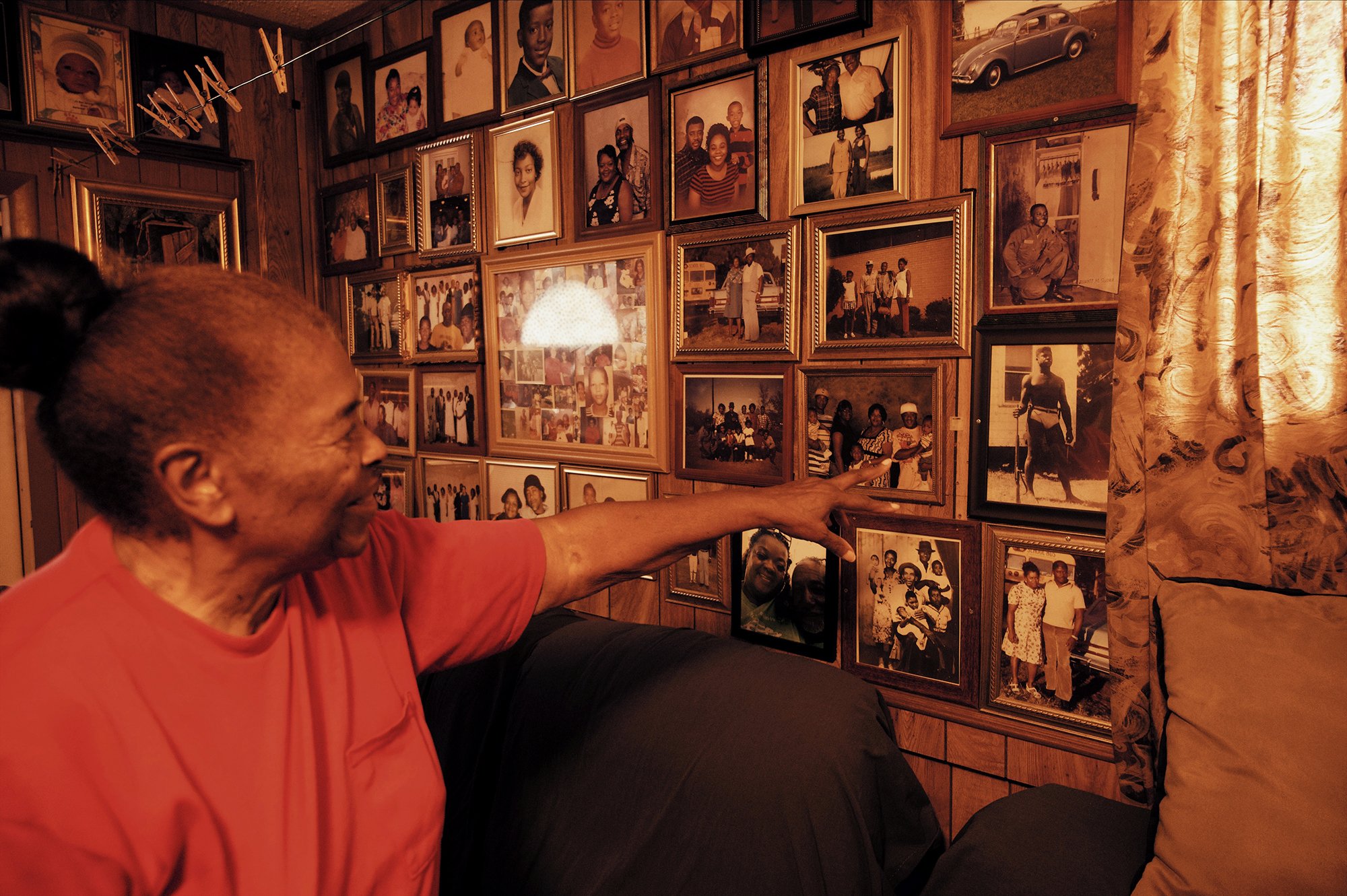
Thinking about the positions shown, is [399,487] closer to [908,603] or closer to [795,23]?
[908,603]

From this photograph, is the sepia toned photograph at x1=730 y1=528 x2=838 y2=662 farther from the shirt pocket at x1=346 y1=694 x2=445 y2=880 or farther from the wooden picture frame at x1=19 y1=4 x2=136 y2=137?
the wooden picture frame at x1=19 y1=4 x2=136 y2=137

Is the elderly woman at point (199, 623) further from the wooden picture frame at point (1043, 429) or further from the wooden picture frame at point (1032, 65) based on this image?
the wooden picture frame at point (1032, 65)

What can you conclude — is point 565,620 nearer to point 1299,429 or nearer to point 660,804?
point 660,804

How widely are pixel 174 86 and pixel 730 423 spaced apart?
2813 millimetres

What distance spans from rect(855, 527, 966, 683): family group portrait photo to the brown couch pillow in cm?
62

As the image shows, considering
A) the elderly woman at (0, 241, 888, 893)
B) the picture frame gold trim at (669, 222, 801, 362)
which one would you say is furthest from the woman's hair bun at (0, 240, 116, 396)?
the picture frame gold trim at (669, 222, 801, 362)

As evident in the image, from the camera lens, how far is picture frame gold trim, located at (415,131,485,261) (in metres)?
2.98

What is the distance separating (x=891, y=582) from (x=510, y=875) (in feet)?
3.94

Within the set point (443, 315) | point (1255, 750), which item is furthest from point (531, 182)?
point (1255, 750)

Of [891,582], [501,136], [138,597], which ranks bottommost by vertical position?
[891,582]

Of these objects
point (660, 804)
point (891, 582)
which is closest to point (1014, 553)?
point (891, 582)

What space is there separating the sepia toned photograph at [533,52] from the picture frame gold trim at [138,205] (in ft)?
4.03

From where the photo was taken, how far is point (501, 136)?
2885mm

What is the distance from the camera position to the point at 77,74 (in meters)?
3.10
